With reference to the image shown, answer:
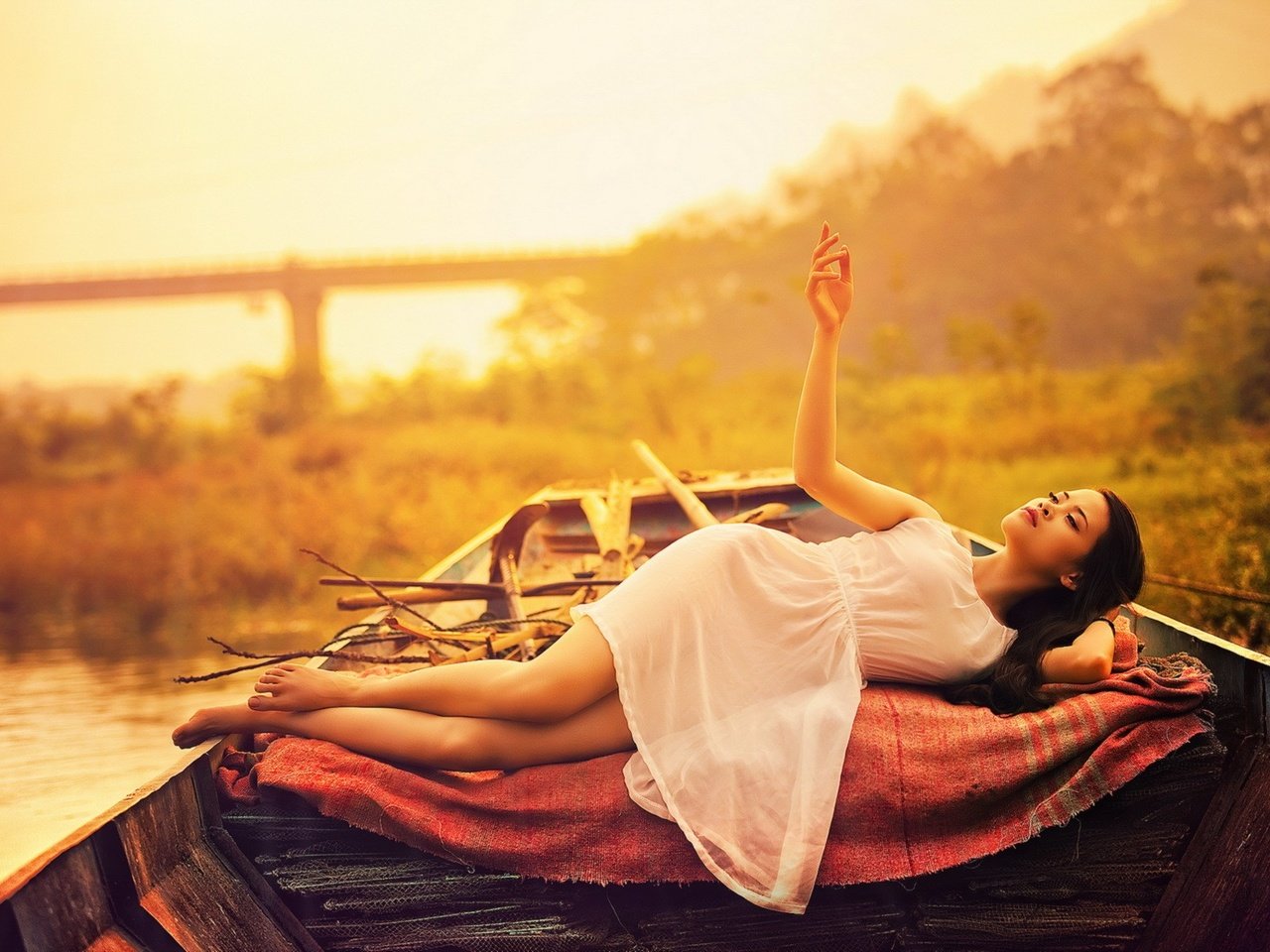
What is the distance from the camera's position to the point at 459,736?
7.23ft

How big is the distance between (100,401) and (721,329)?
405 inches

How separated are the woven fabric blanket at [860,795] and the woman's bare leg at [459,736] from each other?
0.10ft

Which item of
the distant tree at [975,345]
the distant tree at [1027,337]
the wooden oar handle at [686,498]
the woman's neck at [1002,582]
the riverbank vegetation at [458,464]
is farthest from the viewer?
the distant tree at [975,345]

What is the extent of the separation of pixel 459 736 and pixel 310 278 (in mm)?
20627

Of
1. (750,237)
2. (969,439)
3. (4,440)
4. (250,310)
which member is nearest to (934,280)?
(750,237)

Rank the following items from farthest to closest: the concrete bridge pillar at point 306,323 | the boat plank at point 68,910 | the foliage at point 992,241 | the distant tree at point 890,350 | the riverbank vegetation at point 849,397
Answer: the concrete bridge pillar at point 306,323 → the foliage at point 992,241 → the distant tree at point 890,350 → the riverbank vegetation at point 849,397 → the boat plank at point 68,910

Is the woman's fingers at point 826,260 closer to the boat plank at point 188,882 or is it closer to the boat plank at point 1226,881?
the boat plank at point 1226,881

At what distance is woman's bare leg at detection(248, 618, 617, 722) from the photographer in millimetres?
2164

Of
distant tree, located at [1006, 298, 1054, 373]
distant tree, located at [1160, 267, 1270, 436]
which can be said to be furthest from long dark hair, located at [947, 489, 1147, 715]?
distant tree, located at [1006, 298, 1054, 373]

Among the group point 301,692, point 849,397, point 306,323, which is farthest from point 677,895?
point 306,323

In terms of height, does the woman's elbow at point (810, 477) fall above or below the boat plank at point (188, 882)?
above

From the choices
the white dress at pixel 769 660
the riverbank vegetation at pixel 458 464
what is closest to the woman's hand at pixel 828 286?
the white dress at pixel 769 660

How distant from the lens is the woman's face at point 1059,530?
244 cm

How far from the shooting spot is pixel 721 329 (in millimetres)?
21016
